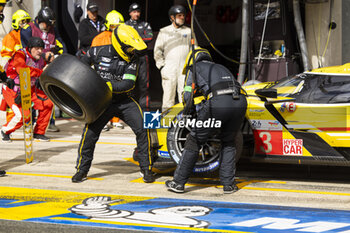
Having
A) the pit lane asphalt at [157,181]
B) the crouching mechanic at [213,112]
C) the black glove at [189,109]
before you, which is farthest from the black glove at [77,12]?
the black glove at [189,109]

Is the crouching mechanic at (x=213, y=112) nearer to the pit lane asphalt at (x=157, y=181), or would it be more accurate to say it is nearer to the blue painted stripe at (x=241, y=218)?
the pit lane asphalt at (x=157, y=181)

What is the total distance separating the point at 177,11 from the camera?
11289mm

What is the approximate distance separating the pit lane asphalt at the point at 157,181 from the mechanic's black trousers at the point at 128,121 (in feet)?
0.98

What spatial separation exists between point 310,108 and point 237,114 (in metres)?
0.94

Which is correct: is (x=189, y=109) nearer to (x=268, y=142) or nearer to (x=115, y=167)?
(x=268, y=142)

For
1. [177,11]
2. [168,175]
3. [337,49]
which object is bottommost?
[168,175]

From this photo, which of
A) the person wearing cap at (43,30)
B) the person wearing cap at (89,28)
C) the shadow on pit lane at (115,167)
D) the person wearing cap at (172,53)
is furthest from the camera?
the person wearing cap at (89,28)

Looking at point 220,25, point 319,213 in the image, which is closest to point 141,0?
point 220,25

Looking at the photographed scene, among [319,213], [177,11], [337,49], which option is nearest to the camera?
[319,213]

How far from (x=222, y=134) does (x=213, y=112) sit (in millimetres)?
347

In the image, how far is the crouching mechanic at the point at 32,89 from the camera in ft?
35.5

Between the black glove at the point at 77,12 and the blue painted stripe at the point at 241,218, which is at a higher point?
the black glove at the point at 77,12

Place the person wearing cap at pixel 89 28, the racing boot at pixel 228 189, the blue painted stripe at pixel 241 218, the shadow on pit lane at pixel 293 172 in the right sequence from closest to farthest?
1. the blue painted stripe at pixel 241 218
2. the racing boot at pixel 228 189
3. the shadow on pit lane at pixel 293 172
4. the person wearing cap at pixel 89 28

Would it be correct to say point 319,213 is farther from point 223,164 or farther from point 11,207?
point 11,207
